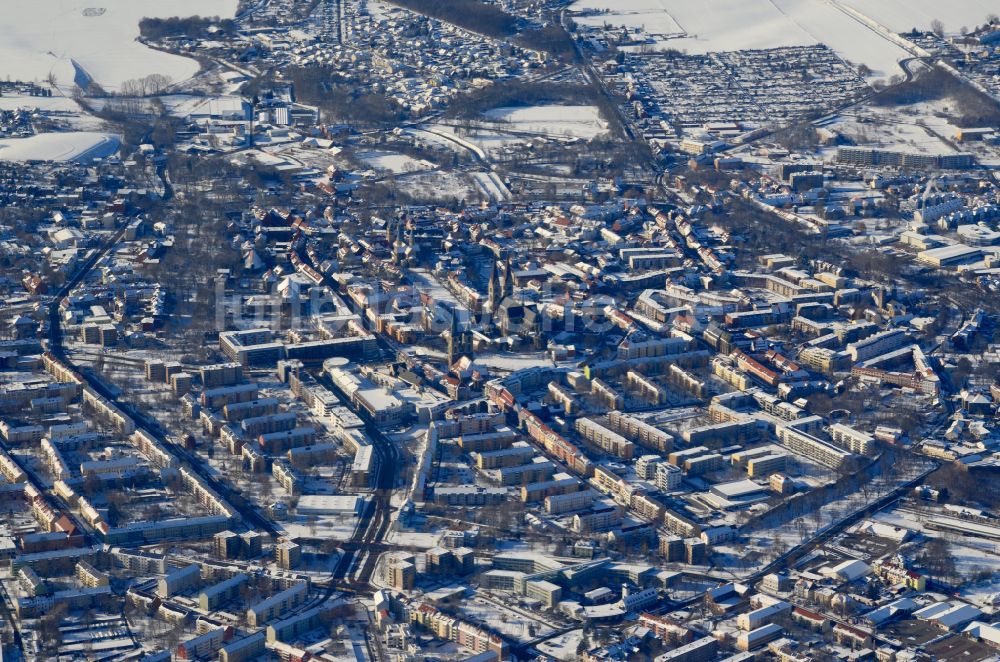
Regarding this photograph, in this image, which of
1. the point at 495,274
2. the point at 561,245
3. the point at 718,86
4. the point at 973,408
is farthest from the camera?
the point at 718,86

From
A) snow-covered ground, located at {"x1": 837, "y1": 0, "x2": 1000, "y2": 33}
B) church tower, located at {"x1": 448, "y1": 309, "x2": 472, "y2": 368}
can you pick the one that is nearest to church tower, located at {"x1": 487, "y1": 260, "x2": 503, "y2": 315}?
church tower, located at {"x1": 448, "y1": 309, "x2": 472, "y2": 368}

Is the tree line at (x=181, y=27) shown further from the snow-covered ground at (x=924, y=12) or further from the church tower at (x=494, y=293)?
the church tower at (x=494, y=293)

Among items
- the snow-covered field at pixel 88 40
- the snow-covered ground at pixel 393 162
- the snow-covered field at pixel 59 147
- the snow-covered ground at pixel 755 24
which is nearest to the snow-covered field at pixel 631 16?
the snow-covered ground at pixel 755 24

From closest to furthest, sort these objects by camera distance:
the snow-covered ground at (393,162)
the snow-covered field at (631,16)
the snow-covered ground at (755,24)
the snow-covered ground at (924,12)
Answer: the snow-covered ground at (393,162)
the snow-covered ground at (755,24)
the snow-covered ground at (924,12)
the snow-covered field at (631,16)

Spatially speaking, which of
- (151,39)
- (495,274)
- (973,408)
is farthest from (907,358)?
(151,39)

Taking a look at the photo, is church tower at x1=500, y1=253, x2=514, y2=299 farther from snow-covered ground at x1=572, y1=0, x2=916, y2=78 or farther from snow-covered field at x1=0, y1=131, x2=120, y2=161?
snow-covered ground at x1=572, y1=0, x2=916, y2=78

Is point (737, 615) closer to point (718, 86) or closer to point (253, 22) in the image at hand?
point (718, 86)

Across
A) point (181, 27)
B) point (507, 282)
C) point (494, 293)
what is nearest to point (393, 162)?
point (507, 282)
